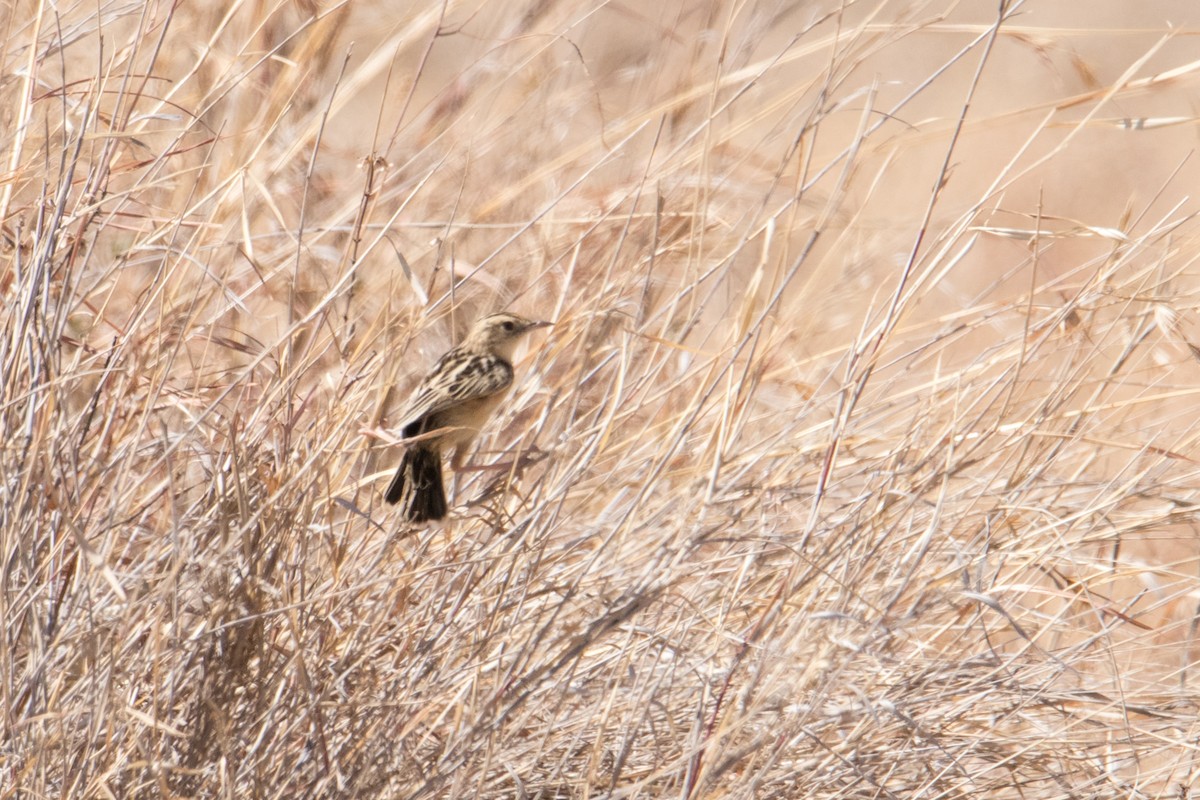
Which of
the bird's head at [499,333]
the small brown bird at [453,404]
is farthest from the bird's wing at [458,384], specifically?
the bird's head at [499,333]

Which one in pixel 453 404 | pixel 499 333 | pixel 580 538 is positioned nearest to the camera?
pixel 580 538

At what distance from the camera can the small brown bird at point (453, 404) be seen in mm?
2977

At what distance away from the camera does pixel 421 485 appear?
2.97m

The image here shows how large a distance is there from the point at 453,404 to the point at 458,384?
0.05 meters

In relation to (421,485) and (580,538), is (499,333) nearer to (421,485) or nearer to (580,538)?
(421,485)

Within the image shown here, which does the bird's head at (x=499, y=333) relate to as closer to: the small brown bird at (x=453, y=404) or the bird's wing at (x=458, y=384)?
the small brown bird at (x=453, y=404)

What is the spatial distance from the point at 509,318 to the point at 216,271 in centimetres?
75

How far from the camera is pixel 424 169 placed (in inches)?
174

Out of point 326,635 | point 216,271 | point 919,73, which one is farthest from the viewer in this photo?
point 919,73

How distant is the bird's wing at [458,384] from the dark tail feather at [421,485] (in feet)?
0.37

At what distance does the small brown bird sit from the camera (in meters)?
2.98

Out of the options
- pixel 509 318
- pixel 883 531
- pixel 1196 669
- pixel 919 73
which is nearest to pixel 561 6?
pixel 509 318

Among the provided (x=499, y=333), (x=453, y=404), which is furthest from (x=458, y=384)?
(x=499, y=333)

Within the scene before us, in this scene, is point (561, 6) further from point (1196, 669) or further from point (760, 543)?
point (1196, 669)
